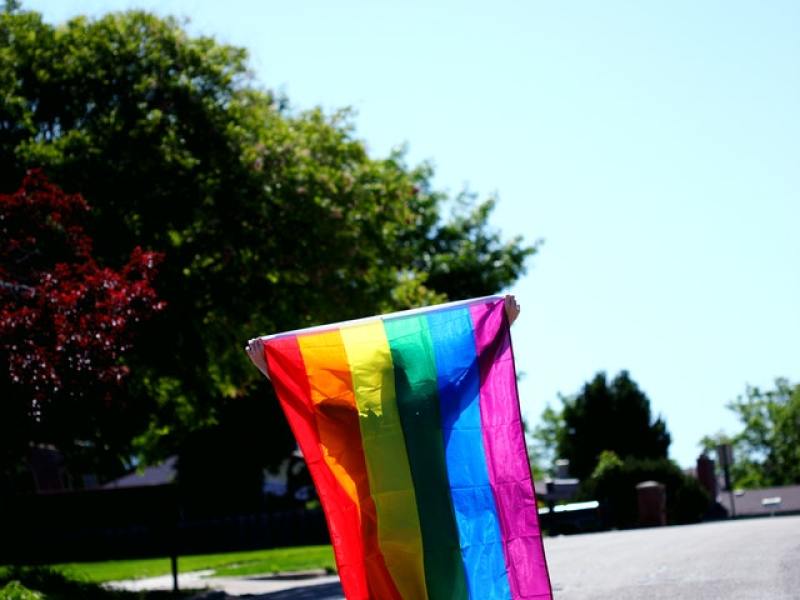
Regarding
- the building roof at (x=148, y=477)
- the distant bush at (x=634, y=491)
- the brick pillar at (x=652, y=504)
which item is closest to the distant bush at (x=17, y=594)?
the brick pillar at (x=652, y=504)

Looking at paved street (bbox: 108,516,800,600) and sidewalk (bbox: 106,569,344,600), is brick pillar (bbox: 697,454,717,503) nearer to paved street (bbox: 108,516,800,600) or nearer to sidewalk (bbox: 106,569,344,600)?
paved street (bbox: 108,516,800,600)

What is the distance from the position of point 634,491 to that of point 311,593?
83.4 ft

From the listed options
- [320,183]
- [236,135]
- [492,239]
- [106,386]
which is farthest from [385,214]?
[492,239]

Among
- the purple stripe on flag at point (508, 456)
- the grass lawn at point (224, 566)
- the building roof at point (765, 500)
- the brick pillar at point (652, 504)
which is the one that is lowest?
the building roof at point (765, 500)

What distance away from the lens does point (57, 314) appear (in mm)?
18859

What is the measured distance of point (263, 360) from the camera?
21.1 feet

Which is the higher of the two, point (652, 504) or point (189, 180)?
point (189, 180)

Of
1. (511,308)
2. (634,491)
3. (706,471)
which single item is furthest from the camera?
(706,471)

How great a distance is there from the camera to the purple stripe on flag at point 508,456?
6047 mm

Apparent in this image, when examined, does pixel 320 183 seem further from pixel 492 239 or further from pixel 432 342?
pixel 492 239

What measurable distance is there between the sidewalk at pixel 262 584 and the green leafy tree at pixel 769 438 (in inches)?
3422

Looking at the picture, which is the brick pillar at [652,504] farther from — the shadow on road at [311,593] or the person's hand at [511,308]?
the person's hand at [511,308]

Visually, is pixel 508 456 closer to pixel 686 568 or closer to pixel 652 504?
pixel 686 568

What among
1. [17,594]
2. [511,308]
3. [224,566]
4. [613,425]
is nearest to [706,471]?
[613,425]
